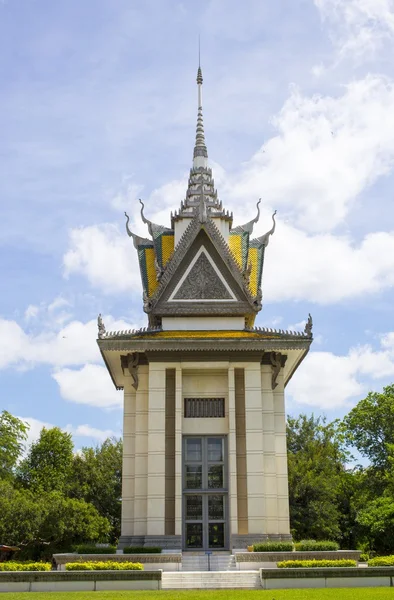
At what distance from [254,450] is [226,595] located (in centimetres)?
983

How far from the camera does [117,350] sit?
28641 millimetres

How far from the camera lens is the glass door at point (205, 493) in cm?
2734

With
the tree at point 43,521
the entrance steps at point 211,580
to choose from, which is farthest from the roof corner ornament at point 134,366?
the tree at point 43,521

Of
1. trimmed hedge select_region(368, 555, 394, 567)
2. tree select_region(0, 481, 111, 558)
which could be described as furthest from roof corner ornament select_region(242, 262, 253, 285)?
tree select_region(0, 481, 111, 558)

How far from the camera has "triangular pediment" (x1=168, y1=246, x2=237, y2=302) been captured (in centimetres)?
3058

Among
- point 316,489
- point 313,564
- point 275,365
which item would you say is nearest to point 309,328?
point 275,365

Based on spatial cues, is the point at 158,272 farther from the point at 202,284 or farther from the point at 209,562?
the point at 209,562

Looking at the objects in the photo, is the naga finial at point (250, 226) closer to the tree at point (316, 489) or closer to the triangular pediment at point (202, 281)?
the triangular pediment at point (202, 281)

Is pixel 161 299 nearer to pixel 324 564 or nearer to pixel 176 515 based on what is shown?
pixel 176 515

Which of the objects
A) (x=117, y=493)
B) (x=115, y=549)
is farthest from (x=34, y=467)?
(x=115, y=549)

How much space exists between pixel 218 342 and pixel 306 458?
2278 centimetres

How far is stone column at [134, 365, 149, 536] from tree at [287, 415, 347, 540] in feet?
60.2

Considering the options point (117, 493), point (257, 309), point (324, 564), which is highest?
point (257, 309)

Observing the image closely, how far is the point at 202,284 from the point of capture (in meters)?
30.8
